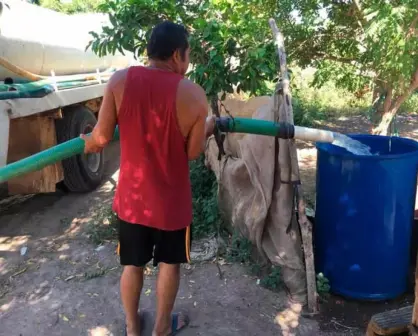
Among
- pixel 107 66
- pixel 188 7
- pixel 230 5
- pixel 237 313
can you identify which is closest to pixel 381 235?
pixel 237 313

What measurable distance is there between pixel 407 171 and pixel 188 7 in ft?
7.02

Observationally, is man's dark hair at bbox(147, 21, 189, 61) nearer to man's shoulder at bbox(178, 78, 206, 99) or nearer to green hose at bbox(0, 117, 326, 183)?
man's shoulder at bbox(178, 78, 206, 99)

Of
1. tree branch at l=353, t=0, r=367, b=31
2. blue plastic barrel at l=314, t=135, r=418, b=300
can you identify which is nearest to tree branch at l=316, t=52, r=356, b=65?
tree branch at l=353, t=0, r=367, b=31

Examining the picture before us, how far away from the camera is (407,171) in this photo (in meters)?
2.95

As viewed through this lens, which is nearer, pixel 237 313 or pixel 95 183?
pixel 237 313

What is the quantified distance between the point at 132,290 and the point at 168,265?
25 cm

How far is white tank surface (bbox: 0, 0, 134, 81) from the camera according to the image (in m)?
4.56

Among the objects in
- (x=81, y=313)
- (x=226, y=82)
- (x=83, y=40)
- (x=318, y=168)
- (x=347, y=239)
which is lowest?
(x=81, y=313)

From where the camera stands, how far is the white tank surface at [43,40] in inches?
180

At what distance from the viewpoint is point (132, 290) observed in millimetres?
2660

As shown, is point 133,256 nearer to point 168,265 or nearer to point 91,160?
point 168,265

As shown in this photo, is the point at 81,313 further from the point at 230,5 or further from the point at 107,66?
the point at 107,66

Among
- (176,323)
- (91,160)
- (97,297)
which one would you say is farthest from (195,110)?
(91,160)

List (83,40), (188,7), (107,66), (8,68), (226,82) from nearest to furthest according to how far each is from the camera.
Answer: (226,82) < (188,7) < (8,68) < (83,40) < (107,66)
